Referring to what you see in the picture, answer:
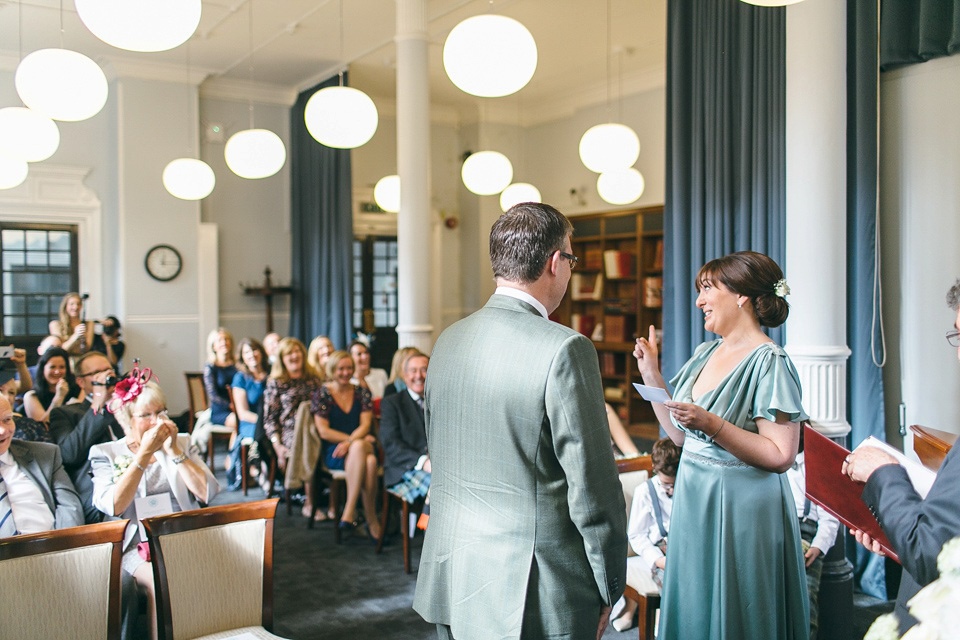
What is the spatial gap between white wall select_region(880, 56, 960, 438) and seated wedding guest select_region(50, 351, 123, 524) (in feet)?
12.6

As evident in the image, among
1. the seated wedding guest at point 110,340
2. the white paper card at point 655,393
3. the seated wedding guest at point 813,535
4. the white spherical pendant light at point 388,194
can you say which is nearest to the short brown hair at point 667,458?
the seated wedding guest at point 813,535

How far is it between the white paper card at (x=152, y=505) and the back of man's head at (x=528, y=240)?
2.06 m

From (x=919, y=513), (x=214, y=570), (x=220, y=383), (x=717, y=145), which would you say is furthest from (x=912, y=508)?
(x=220, y=383)

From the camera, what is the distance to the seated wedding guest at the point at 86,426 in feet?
10.8

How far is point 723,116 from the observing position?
171 inches

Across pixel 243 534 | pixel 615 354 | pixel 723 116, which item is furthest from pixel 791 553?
pixel 615 354

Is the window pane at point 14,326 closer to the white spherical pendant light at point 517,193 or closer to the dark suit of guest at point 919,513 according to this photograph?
the white spherical pendant light at point 517,193

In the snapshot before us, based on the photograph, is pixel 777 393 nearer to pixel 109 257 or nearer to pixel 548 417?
pixel 548 417

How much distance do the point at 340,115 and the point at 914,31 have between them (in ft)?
10.4

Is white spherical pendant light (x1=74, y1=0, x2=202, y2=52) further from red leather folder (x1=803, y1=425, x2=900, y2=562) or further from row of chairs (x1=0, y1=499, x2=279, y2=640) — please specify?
red leather folder (x1=803, y1=425, x2=900, y2=562)

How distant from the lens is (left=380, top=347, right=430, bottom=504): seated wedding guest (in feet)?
14.9

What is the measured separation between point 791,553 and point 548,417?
1136mm

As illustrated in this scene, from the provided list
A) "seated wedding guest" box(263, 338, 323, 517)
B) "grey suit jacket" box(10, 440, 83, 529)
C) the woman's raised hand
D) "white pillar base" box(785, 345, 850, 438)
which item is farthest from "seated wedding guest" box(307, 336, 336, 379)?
the woman's raised hand

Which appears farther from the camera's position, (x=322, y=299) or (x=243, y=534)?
(x=322, y=299)
